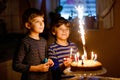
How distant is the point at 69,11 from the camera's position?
13.3 ft

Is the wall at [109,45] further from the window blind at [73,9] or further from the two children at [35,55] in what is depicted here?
the two children at [35,55]

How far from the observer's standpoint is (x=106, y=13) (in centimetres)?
340

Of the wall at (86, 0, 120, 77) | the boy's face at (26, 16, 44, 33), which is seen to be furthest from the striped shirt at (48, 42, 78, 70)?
the wall at (86, 0, 120, 77)

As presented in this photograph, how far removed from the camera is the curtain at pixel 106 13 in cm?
333

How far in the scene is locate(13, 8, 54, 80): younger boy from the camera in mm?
1677

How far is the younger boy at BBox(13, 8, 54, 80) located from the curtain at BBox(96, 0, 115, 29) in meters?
1.68

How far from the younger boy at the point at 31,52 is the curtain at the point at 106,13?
5.51ft

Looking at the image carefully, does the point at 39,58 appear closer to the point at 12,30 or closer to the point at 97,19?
the point at 97,19

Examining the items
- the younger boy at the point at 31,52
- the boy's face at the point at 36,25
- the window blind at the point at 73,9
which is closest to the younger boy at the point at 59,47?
the younger boy at the point at 31,52

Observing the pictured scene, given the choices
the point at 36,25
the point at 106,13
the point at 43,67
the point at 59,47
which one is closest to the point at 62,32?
the point at 59,47

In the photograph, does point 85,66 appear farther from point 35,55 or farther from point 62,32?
point 62,32

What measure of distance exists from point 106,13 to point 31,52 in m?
1.86

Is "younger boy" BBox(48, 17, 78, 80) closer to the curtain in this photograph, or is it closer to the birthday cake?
the birthday cake

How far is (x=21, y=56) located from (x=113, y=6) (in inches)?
73.2
